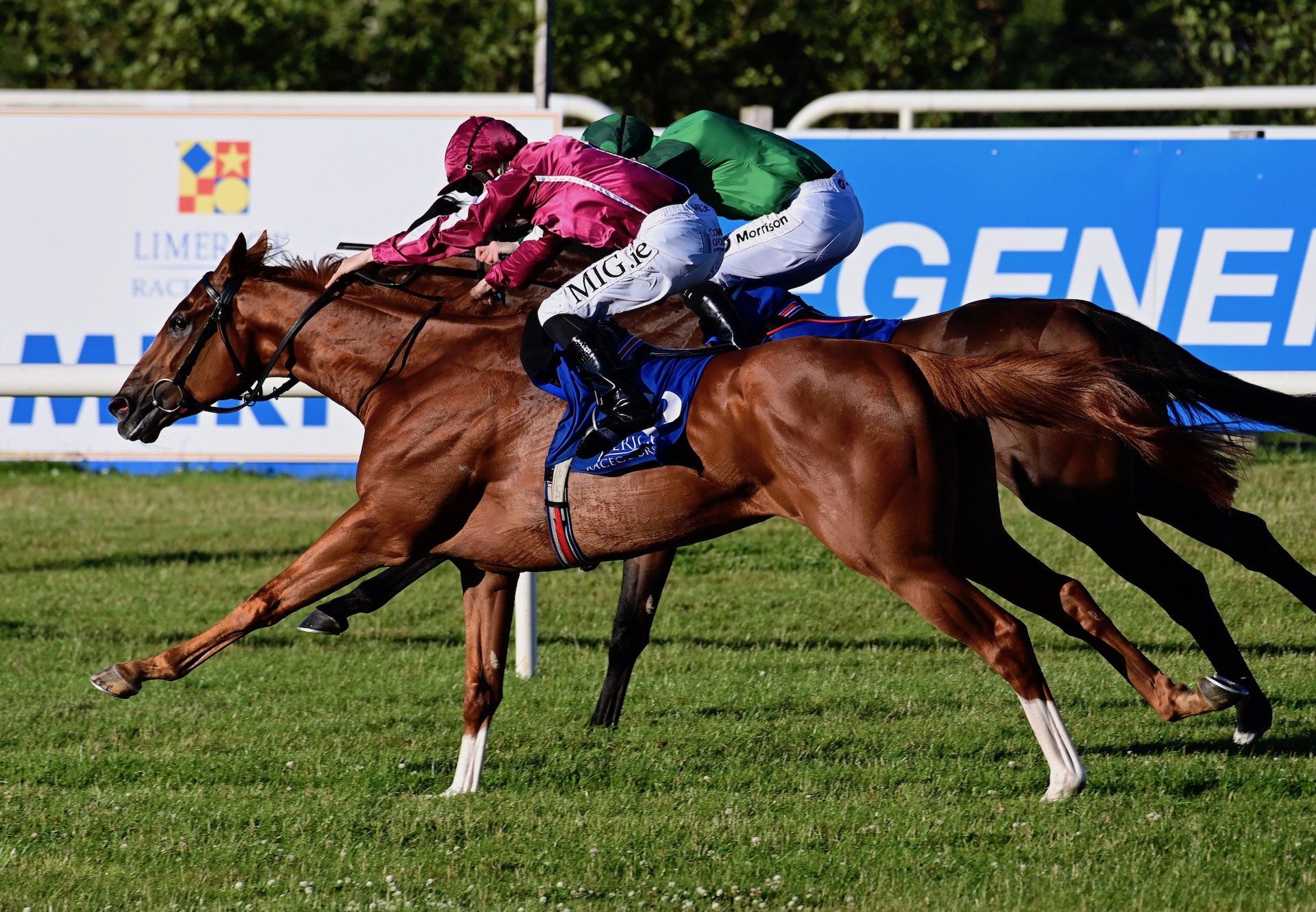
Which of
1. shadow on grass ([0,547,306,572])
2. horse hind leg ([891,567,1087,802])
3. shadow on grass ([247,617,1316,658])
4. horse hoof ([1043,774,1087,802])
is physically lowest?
shadow on grass ([0,547,306,572])

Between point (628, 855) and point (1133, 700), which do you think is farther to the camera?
point (1133, 700)

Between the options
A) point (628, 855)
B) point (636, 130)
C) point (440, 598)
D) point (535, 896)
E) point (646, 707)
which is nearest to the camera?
point (535, 896)

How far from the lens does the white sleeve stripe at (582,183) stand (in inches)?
208

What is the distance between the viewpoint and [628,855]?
176 inches

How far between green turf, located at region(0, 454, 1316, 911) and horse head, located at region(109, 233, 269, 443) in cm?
115

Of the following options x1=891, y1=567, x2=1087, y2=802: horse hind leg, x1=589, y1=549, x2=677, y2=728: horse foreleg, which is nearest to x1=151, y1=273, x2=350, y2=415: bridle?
x1=589, y1=549, x2=677, y2=728: horse foreleg

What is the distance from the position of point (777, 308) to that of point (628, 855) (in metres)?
1.97

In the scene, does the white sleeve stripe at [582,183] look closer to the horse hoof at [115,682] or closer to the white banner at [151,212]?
the horse hoof at [115,682]

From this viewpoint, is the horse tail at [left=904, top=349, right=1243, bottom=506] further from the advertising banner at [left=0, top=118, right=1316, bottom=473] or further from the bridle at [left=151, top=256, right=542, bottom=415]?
the advertising banner at [left=0, top=118, right=1316, bottom=473]

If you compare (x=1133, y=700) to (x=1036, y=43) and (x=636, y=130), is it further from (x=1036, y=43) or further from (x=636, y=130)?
(x=1036, y=43)

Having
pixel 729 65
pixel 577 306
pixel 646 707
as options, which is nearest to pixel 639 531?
pixel 577 306

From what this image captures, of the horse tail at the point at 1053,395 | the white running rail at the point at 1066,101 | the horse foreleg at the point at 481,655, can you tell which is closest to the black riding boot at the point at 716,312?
the horse tail at the point at 1053,395

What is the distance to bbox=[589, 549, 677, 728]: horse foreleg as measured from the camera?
241 inches

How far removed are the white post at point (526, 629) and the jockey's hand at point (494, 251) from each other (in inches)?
68.2
